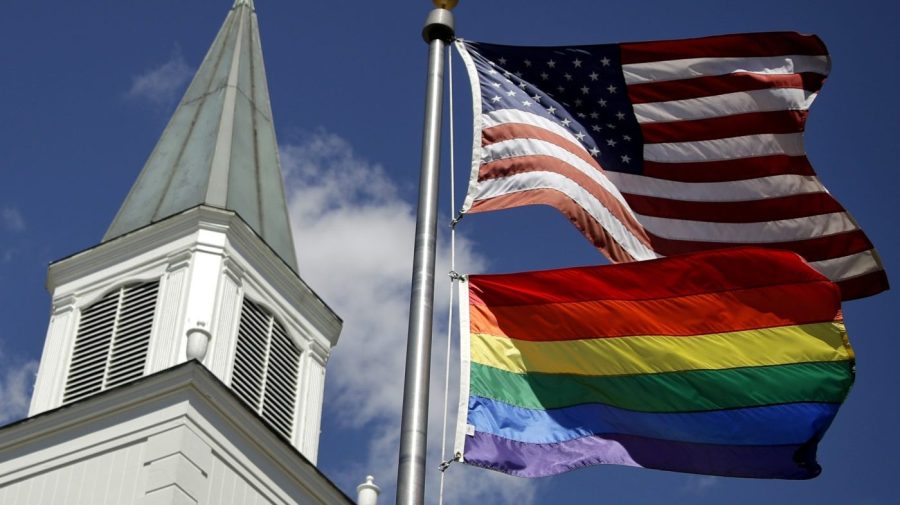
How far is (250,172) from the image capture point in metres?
25.6

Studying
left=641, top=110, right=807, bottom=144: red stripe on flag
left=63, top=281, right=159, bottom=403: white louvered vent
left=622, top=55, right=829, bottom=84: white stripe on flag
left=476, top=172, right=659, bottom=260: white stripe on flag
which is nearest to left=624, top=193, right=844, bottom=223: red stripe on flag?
left=476, top=172, right=659, bottom=260: white stripe on flag

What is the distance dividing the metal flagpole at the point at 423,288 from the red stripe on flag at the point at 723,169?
132 inches

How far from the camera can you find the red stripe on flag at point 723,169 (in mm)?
16906

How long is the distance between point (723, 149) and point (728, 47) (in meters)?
1.27

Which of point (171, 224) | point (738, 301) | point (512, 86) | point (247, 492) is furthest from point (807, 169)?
point (171, 224)

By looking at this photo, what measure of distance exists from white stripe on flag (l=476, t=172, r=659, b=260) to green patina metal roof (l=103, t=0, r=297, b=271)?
9208 millimetres

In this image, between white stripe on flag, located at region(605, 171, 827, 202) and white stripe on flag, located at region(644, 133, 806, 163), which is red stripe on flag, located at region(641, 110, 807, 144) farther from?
white stripe on flag, located at region(605, 171, 827, 202)

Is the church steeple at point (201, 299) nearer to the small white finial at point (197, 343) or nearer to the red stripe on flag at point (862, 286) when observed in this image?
the small white finial at point (197, 343)

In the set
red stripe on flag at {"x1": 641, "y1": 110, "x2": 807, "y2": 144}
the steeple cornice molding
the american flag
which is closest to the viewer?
the american flag

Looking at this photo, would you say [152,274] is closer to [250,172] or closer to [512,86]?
[250,172]

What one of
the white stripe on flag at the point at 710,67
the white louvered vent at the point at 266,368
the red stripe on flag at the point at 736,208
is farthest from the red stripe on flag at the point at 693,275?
the white louvered vent at the point at 266,368

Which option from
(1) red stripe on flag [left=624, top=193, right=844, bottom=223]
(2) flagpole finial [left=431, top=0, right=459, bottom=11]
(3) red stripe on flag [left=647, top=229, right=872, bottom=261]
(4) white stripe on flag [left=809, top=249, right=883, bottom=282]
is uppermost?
(2) flagpole finial [left=431, top=0, right=459, bottom=11]

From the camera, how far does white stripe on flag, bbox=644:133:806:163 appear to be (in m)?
17.0

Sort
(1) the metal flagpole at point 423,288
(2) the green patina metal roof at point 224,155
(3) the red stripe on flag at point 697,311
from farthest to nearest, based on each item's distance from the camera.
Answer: (2) the green patina metal roof at point 224,155 < (3) the red stripe on flag at point 697,311 < (1) the metal flagpole at point 423,288
